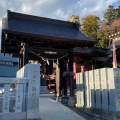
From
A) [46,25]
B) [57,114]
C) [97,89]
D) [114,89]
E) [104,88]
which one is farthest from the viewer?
[46,25]

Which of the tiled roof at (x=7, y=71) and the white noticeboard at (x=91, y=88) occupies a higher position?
the tiled roof at (x=7, y=71)

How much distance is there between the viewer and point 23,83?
6348 mm

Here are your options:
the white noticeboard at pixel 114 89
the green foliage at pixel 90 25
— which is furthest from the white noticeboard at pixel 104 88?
the green foliage at pixel 90 25

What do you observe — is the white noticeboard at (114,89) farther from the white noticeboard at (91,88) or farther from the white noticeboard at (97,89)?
the white noticeboard at (91,88)

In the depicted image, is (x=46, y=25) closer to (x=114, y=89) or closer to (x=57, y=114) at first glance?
(x=57, y=114)

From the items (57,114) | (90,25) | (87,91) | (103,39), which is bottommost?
(57,114)

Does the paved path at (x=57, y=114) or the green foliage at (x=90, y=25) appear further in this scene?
the green foliage at (x=90, y=25)

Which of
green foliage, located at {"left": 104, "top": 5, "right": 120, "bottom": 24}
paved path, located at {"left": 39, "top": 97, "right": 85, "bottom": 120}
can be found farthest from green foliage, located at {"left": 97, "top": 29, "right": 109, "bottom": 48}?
paved path, located at {"left": 39, "top": 97, "right": 85, "bottom": 120}

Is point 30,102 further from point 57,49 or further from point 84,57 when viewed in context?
point 84,57

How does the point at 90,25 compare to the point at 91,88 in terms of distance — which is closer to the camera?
the point at 91,88

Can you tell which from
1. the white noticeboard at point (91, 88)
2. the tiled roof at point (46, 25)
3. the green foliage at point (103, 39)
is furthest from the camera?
the green foliage at point (103, 39)

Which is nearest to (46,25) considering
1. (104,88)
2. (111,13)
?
(104,88)

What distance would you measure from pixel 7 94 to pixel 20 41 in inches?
231

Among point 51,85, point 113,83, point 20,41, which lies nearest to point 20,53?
point 20,41
